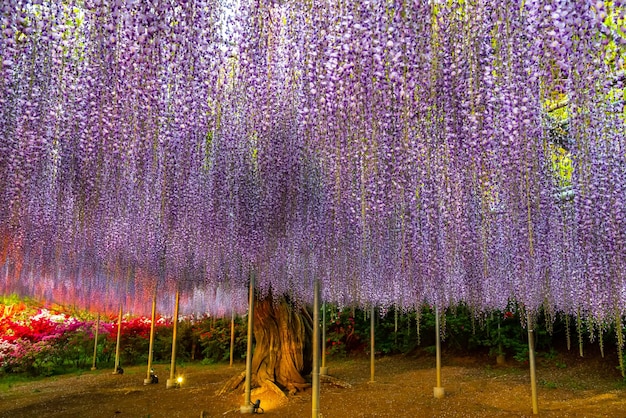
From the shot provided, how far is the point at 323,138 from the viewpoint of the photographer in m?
4.38

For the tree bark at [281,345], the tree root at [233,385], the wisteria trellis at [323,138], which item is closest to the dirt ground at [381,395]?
the tree root at [233,385]

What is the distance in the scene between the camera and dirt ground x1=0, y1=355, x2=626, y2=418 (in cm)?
655

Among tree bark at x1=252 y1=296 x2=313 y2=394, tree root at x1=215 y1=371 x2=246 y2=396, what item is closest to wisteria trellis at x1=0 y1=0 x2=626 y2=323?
tree bark at x1=252 y1=296 x2=313 y2=394

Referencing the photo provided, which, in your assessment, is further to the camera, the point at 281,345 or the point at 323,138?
the point at 281,345

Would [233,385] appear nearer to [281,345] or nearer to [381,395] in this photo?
[281,345]

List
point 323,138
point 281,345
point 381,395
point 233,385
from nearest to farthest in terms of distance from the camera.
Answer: point 323,138, point 381,395, point 233,385, point 281,345

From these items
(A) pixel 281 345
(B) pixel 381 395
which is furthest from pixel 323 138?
(B) pixel 381 395

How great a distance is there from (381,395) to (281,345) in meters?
1.77

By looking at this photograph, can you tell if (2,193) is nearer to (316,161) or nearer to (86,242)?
(86,242)

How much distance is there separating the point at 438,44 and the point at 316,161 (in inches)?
78.0

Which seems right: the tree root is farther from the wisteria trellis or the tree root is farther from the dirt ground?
the wisteria trellis

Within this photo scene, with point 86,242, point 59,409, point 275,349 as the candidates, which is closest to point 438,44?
point 275,349

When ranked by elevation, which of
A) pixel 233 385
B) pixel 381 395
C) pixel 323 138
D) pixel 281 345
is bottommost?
pixel 381 395

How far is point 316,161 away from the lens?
526cm
